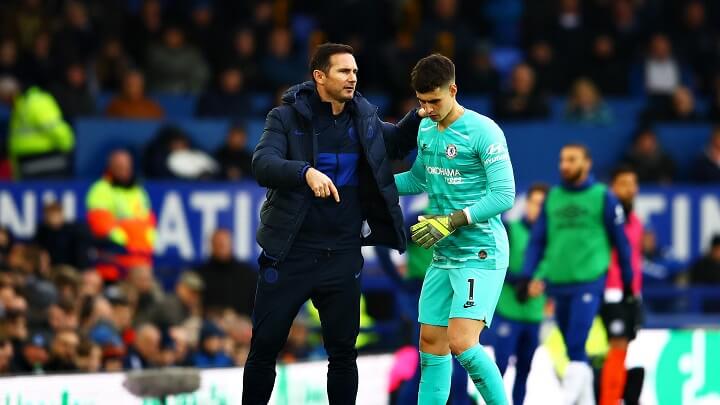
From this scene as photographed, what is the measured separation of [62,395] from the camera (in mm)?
10281

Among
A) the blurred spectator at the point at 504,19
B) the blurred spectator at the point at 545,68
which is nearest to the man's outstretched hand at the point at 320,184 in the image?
the blurred spectator at the point at 545,68

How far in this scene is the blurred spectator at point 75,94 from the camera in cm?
1620

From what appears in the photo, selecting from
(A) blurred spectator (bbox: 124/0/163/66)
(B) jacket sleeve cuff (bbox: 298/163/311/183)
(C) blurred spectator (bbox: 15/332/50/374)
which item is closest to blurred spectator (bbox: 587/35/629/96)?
(A) blurred spectator (bbox: 124/0/163/66)

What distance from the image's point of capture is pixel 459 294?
8695mm

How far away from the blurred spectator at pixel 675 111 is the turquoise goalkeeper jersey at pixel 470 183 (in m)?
9.55

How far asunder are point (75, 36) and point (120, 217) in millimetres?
2877

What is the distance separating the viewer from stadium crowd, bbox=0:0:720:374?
43.4ft

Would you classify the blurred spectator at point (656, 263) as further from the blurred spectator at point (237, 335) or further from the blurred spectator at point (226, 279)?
the blurred spectator at point (237, 335)

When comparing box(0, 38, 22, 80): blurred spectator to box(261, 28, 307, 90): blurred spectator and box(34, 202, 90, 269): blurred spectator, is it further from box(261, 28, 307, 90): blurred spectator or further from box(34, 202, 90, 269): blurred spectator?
box(261, 28, 307, 90): blurred spectator

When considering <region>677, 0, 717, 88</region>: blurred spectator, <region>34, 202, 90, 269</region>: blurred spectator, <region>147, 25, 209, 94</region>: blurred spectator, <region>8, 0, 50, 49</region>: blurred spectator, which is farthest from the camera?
<region>677, 0, 717, 88</region>: blurred spectator

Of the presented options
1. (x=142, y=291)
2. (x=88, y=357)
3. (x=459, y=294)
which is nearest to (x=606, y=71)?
(x=142, y=291)

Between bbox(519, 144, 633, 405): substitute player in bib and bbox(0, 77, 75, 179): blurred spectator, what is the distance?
5.63 m

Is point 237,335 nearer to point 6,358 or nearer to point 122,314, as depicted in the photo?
point 122,314

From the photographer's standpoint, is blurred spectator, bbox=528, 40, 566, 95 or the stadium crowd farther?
blurred spectator, bbox=528, 40, 566, 95
